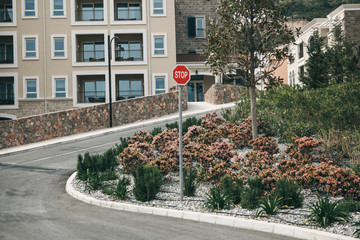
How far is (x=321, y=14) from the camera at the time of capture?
54.4 m

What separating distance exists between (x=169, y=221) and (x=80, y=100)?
2913 centimetres

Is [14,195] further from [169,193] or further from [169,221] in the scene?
[169,221]

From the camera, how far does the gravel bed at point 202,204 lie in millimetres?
6631

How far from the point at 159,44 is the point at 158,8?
11.2ft

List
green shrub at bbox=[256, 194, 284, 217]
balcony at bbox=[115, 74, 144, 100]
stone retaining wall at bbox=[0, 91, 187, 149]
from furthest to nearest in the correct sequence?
1. balcony at bbox=[115, 74, 144, 100]
2. stone retaining wall at bbox=[0, 91, 187, 149]
3. green shrub at bbox=[256, 194, 284, 217]

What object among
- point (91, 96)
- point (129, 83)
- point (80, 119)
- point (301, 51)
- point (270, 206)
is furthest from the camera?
point (301, 51)

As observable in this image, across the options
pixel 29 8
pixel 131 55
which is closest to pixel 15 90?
pixel 29 8

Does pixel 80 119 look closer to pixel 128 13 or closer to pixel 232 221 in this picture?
pixel 128 13

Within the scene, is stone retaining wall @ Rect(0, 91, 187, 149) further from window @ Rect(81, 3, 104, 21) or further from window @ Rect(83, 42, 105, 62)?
window @ Rect(81, 3, 104, 21)

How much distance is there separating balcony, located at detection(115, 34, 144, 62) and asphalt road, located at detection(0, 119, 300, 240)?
79.2ft

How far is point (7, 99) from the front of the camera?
34.1 m

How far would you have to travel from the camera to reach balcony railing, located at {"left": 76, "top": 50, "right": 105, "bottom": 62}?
35.3m

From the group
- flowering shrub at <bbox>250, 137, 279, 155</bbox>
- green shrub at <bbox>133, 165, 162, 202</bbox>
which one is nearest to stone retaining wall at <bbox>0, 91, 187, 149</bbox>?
green shrub at <bbox>133, 165, 162, 202</bbox>

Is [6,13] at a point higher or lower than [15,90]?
higher
